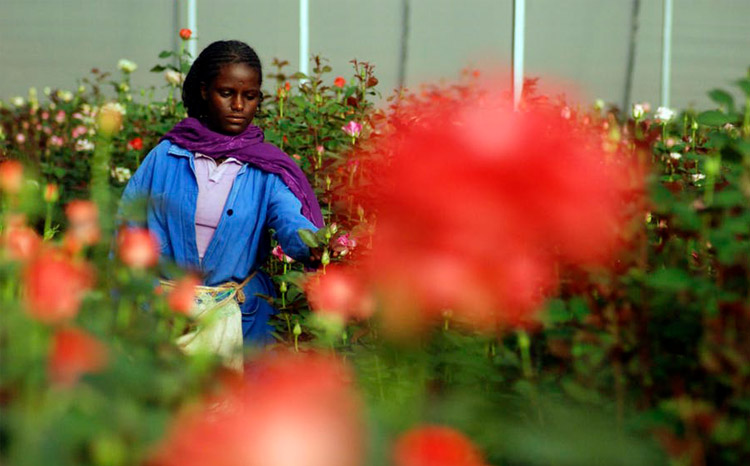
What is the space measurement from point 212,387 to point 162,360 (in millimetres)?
87

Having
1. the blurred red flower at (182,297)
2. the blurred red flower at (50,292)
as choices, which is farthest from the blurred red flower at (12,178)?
the blurred red flower at (50,292)

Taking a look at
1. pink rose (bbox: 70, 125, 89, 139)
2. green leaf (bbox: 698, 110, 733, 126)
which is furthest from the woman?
pink rose (bbox: 70, 125, 89, 139)

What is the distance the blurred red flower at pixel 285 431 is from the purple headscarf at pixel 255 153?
6.08 ft

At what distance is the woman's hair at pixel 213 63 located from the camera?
267 cm

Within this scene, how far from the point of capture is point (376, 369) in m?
1.24

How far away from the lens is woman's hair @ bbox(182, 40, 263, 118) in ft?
8.77

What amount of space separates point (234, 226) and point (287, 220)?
0.21 metres

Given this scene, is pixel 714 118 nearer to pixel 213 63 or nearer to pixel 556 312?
pixel 556 312

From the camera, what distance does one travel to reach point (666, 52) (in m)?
8.87

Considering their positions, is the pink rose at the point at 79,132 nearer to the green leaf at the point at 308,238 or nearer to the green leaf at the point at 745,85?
the green leaf at the point at 308,238

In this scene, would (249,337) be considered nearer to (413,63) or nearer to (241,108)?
(241,108)

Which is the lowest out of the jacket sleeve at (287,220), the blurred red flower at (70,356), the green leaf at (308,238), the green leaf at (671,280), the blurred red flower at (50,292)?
the jacket sleeve at (287,220)

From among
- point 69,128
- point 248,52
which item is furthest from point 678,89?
point 248,52

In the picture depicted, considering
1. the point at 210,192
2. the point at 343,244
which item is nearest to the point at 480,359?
the point at 343,244
